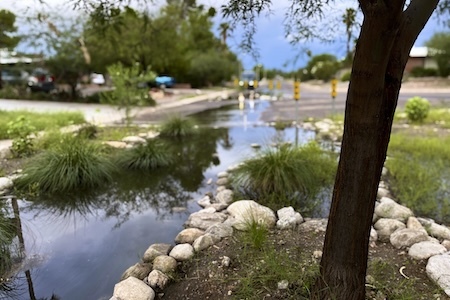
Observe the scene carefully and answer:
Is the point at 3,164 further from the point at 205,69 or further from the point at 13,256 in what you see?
the point at 205,69

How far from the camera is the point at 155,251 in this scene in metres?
3.12

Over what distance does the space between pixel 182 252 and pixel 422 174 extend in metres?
3.92

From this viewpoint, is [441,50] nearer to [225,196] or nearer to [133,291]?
[225,196]

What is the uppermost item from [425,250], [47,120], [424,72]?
[424,72]

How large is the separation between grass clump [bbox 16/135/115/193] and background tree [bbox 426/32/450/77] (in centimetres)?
2803

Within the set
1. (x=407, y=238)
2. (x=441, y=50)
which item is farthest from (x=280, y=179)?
(x=441, y=50)

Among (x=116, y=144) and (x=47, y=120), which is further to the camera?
(x=47, y=120)

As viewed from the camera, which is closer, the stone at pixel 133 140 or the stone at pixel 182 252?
the stone at pixel 182 252

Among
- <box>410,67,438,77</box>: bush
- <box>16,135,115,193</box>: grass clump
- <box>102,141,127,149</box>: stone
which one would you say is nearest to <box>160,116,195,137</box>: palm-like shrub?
<box>102,141,127,149</box>: stone

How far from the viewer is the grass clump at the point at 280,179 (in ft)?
14.3

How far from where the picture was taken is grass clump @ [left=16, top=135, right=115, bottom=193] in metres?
4.78

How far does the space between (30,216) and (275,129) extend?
6.91 metres

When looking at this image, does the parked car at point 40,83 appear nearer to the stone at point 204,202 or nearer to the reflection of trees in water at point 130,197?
the reflection of trees in water at point 130,197

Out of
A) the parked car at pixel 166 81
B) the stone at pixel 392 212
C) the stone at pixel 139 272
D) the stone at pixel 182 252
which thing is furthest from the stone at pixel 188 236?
the parked car at pixel 166 81
